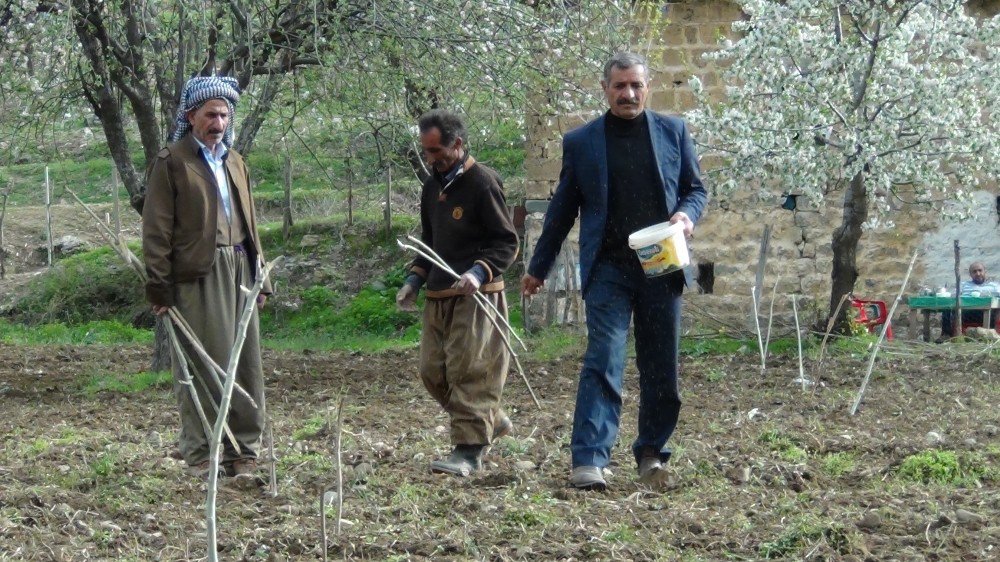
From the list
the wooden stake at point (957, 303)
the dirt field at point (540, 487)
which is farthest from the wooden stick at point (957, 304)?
the dirt field at point (540, 487)

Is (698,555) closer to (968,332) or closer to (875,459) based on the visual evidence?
(875,459)

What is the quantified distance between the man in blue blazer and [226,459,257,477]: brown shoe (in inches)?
56.0

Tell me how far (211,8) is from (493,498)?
4.90m

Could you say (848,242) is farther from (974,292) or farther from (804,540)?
(804,540)

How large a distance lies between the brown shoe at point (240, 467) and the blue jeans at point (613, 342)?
4.71ft

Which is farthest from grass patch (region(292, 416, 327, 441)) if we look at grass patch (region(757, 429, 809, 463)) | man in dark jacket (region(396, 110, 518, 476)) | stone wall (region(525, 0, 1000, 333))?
stone wall (region(525, 0, 1000, 333))

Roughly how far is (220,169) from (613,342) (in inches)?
74.7

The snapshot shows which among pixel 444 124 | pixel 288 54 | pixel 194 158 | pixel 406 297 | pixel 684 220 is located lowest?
pixel 406 297

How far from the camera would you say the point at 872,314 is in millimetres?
13070

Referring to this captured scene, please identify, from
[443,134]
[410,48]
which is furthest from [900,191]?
[443,134]

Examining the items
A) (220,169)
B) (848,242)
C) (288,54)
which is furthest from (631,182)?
(848,242)

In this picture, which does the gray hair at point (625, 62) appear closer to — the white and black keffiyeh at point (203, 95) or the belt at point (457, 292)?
the belt at point (457, 292)

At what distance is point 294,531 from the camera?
183 inches

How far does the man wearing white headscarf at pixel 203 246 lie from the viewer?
574cm
